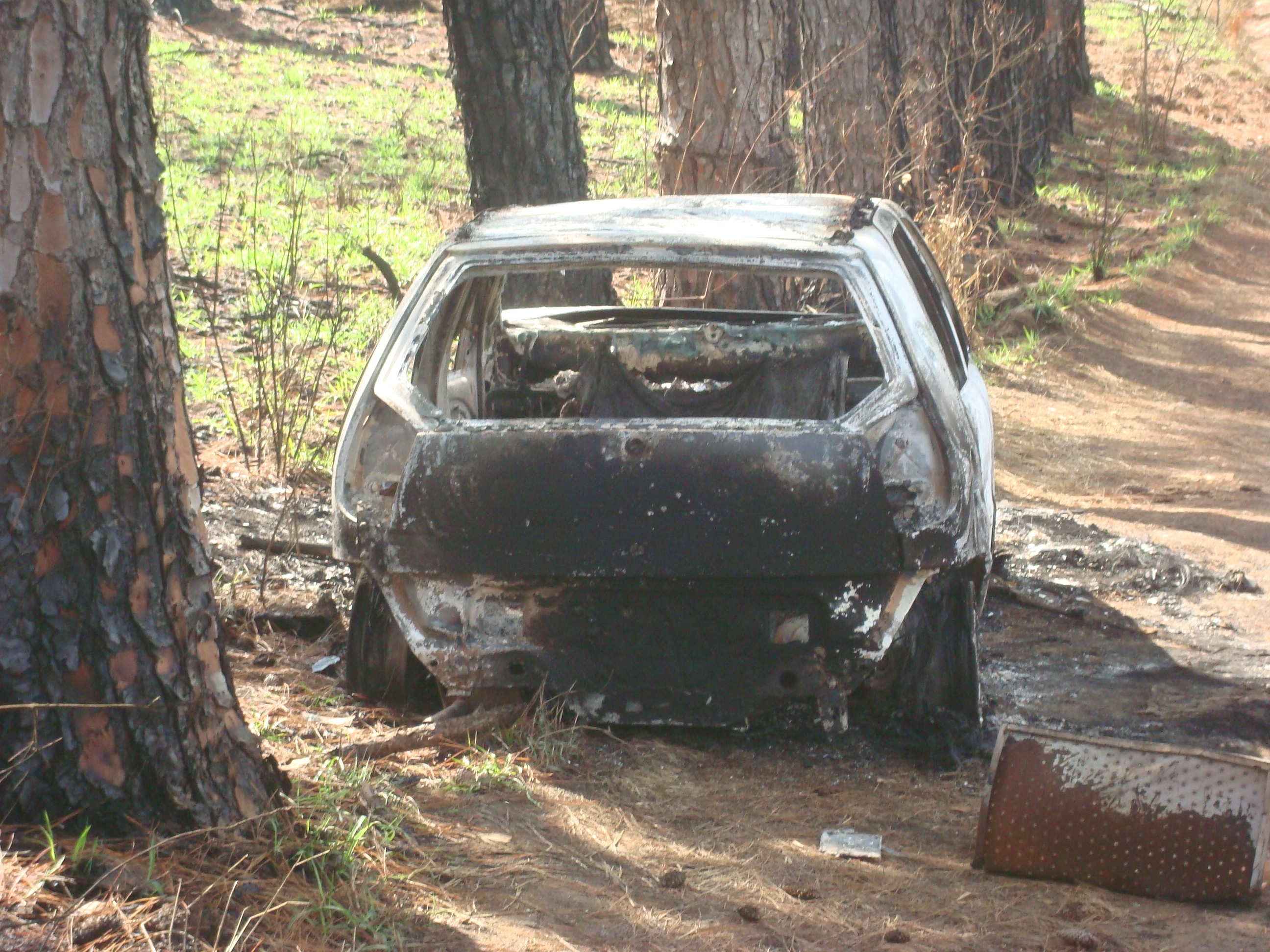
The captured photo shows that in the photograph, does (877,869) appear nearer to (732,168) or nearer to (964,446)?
(964,446)

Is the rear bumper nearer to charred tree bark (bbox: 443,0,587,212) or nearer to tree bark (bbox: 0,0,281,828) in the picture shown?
tree bark (bbox: 0,0,281,828)

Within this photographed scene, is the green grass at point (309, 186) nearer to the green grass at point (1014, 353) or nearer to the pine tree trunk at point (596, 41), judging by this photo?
the pine tree trunk at point (596, 41)

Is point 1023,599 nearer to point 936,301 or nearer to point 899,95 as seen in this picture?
point 936,301

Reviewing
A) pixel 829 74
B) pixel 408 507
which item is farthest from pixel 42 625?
pixel 829 74

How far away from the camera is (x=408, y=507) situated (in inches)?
147

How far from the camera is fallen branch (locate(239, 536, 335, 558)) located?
5.46m

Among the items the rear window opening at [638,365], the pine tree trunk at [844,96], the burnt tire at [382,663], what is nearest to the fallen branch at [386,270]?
the rear window opening at [638,365]

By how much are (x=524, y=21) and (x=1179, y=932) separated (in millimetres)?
6067

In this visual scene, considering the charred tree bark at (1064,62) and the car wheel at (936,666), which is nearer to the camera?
the car wheel at (936,666)

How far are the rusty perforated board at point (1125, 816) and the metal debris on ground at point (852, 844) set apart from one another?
0.25 metres

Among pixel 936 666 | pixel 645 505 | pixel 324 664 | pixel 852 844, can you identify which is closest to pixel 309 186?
pixel 324 664

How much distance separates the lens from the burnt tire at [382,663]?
418 centimetres

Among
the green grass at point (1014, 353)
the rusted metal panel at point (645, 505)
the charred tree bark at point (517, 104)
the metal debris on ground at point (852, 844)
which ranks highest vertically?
the charred tree bark at point (517, 104)

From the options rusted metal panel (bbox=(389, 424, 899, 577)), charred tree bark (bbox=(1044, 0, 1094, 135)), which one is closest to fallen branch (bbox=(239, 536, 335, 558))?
rusted metal panel (bbox=(389, 424, 899, 577))
